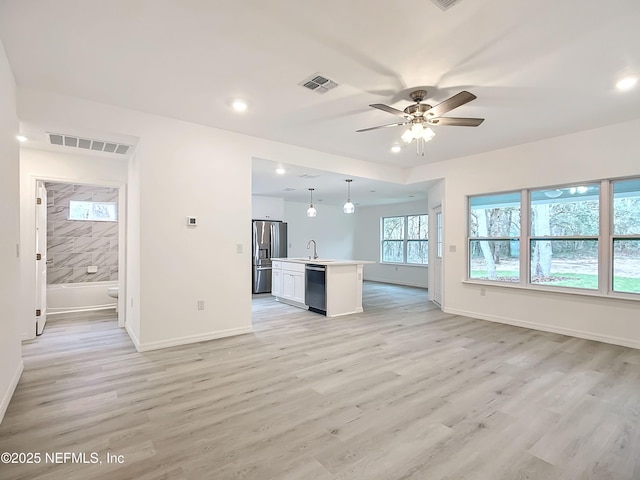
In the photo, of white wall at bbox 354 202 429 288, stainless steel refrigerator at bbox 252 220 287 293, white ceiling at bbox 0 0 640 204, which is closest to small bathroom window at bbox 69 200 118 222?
stainless steel refrigerator at bbox 252 220 287 293

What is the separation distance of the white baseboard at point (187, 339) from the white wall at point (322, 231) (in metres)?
5.44

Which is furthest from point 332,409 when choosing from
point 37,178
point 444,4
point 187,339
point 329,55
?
point 37,178

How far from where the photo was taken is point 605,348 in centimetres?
392

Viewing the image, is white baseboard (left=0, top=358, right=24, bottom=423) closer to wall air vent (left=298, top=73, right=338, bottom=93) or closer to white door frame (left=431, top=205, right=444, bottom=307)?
wall air vent (left=298, top=73, right=338, bottom=93)

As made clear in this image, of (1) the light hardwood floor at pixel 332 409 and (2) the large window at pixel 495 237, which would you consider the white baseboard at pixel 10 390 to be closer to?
(1) the light hardwood floor at pixel 332 409

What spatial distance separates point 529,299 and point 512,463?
3691mm

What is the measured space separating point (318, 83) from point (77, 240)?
588 cm

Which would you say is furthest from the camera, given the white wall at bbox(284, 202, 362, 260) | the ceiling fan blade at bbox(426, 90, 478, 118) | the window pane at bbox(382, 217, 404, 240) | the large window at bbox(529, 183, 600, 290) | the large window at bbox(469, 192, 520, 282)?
the window pane at bbox(382, 217, 404, 240)

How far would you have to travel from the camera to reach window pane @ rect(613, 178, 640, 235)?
4020 millimetres

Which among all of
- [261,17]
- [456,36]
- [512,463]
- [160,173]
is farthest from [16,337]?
[456,36]

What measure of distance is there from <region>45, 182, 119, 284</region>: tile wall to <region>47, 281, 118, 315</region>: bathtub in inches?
6.0

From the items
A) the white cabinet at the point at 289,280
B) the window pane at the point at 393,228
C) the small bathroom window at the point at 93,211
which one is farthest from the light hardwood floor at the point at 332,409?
the window pane at the point at 393,228

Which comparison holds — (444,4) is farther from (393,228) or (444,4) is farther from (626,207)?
(393,228)

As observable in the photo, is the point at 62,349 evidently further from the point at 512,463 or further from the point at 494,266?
the point at 494,266
